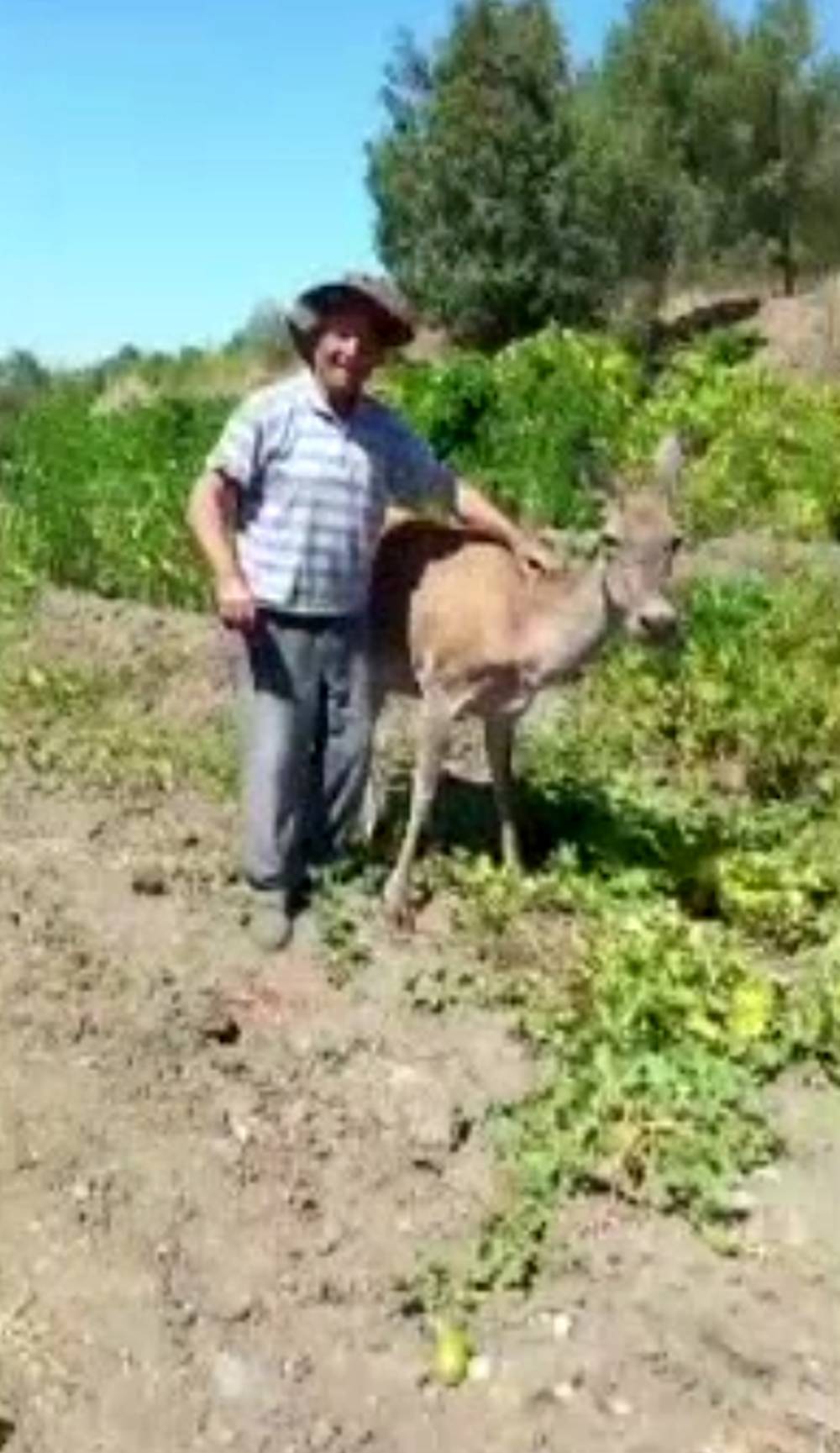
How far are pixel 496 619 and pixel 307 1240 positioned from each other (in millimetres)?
2492

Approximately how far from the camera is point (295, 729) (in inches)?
298

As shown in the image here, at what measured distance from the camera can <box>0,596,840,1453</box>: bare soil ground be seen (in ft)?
17.4

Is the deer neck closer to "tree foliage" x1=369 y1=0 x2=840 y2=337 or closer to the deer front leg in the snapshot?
A: the deer front leg

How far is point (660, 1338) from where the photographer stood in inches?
215

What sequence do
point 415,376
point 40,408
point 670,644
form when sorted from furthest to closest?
point 415,376
point 40,408
point 670,644

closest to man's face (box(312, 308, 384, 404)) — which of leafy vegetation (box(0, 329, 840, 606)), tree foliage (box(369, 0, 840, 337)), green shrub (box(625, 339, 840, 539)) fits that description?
leafy vegetation (box(0, 329, 840, 606))

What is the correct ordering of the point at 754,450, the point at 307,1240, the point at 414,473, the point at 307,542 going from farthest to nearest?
the point at 754,450, the point at 414,473, the point at 307,542, the point at 307,1240

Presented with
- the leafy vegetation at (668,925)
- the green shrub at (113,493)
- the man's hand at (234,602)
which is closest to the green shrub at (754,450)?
the green shrub at (113,493)

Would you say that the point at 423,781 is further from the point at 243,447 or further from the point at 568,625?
the point at 243,447

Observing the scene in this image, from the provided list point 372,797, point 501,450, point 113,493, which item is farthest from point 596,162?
point 372,797

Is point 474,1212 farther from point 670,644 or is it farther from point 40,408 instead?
point 40,408

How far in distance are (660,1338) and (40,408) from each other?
14.0 m

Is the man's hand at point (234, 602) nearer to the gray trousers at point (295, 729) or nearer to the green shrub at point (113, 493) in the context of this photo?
the gray trousers at point (295, 729)

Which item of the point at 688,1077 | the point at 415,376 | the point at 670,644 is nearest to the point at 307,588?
the point at 670,644
